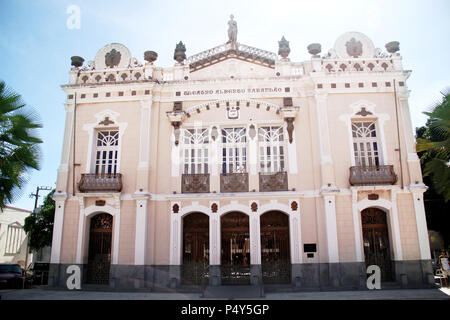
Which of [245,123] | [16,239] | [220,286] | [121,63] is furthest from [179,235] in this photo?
[16,239]

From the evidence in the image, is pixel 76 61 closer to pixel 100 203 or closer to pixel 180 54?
pixel 180 54

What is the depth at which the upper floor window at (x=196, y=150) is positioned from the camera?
16.4 meters

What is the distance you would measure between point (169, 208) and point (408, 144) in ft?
36.8

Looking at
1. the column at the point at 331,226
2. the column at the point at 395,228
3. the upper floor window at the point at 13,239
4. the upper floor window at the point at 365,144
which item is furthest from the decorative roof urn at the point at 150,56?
the upper floor window at the point at 13,239

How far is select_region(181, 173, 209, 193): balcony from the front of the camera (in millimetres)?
16047

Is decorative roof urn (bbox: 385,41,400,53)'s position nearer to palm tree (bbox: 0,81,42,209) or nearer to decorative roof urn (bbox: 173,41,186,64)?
decorative roof urn (bbox: 173,41,186,64)

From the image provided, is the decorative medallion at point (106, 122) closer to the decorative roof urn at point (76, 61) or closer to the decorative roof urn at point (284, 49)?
the decorative roof urn at point (76, 61)

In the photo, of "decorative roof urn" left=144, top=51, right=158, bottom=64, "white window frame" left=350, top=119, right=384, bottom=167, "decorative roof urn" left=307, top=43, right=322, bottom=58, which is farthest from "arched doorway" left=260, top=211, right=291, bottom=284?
"decorative roof urn" left=144, top=51, right=158, bottom=64

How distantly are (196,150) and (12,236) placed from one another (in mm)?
25499

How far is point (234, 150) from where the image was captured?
16500 mm

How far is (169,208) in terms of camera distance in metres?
15.9

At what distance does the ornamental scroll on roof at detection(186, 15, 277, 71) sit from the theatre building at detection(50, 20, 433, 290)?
0.07 meters

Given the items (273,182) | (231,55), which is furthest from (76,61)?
(273,182)

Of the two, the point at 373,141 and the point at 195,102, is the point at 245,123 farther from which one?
the point at 373,141
